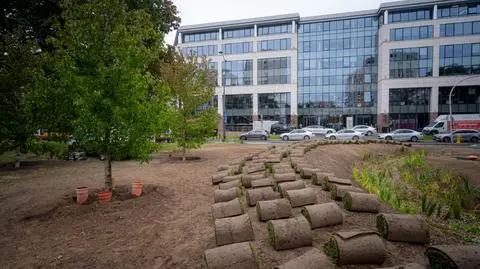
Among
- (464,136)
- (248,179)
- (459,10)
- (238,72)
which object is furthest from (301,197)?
(459,10)

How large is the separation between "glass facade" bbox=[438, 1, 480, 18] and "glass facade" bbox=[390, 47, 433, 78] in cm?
591

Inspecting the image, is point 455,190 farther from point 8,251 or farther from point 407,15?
point 407,15

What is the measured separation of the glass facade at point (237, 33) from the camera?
5656cm

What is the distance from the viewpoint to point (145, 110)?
8398 mm

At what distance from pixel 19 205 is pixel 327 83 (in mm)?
54638

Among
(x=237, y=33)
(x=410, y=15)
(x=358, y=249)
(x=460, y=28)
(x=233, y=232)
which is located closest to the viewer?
(x=358, y=249)

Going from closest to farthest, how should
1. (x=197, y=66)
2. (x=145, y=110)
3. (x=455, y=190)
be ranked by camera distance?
1. (x=145, y=110)
2. (x=455, y=190)
3. (x=197, y=66)

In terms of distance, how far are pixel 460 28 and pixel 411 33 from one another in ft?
23.0

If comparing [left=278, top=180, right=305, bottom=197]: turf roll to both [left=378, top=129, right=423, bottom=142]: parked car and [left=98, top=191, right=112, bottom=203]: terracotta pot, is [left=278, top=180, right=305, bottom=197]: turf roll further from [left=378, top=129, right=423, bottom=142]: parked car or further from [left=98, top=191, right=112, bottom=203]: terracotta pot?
[left=378, top=129, right=423, bottom=142]: parked car

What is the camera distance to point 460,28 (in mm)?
45844

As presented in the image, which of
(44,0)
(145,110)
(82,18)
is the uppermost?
(44,0)

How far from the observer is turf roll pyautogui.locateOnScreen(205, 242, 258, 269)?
144 inches

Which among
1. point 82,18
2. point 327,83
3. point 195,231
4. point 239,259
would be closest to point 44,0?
point 82,18

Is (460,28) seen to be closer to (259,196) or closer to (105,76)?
(259,196)
